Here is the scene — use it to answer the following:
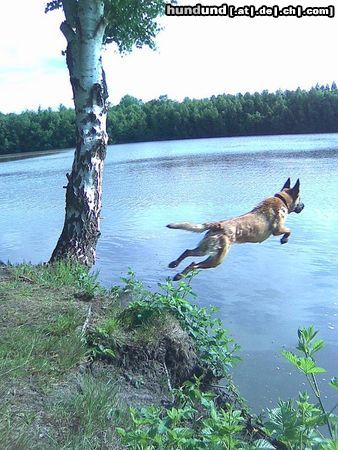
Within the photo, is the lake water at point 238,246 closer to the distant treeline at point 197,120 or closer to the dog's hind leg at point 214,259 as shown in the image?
the dog's hind leg at point 214,259

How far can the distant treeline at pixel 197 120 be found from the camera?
4503 cm

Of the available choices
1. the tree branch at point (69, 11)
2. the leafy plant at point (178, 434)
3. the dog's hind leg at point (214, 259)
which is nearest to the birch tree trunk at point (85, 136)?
the tree branch at point (69, 11)

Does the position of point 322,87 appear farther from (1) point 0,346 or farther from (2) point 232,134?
(1) point 0,346

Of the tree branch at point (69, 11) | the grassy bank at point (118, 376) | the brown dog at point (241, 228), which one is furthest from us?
the tree branch at point (69, 11)

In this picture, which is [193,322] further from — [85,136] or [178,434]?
[85,136]

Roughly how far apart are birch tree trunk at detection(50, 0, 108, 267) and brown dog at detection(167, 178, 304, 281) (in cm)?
203

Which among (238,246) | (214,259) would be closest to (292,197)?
(214,259)

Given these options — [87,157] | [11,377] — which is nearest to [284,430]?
[11,377]

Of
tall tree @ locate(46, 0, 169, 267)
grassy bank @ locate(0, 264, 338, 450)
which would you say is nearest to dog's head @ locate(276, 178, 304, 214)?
tall tree @ locate(46, 0, 169, 267)

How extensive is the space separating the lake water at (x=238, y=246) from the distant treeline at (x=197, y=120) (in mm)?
17853

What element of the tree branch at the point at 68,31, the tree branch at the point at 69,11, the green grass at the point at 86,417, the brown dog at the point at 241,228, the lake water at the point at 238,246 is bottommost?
the lake water at the point at 238,246

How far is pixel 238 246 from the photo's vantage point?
44.3 ft

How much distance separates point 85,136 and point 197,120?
4144 cm

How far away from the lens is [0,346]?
4.83m
